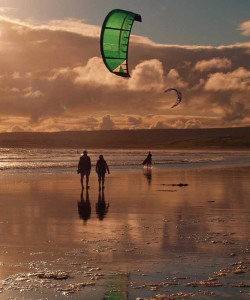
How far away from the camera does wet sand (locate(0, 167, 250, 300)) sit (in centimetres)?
783

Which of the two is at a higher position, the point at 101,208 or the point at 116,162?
the point at 116,162

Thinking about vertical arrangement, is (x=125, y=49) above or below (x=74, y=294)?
above

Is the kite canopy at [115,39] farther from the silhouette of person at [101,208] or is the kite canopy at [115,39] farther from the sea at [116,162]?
the sea at [116,162]

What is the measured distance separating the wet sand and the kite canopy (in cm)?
382

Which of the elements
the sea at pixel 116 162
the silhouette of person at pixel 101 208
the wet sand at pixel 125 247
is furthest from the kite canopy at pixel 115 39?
the sea at pixel 116 162

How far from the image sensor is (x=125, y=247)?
10664 mm

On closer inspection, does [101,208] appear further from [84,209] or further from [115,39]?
[115,39]

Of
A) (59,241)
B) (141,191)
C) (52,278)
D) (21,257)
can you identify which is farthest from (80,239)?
(141,191)

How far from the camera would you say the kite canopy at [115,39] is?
1505 centimetres

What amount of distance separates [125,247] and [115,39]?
6404mm

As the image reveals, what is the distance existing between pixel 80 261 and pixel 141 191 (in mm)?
12813

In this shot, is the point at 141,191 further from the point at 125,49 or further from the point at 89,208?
the point at 125,49

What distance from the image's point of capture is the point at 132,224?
44.6 feet

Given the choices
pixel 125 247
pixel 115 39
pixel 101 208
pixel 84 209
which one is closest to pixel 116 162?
pixel 101 208
